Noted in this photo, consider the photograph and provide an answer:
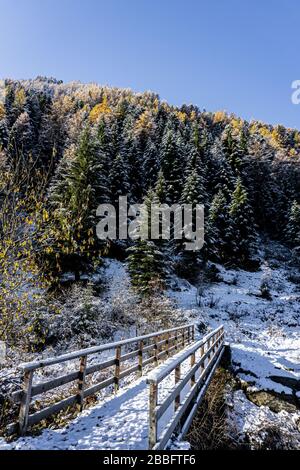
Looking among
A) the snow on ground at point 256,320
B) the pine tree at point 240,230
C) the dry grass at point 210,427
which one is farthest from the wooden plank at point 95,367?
the pine tree at point 240,230

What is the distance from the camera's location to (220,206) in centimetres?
4312

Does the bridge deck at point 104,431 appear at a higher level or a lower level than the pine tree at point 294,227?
lower

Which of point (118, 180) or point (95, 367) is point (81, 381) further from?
point (118, 180)

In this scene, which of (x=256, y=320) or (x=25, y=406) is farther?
(x=256, y=320)

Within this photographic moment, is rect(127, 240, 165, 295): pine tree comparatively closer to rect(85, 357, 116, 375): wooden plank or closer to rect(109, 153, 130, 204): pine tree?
rect(109, 153, 130, 204): pine tree

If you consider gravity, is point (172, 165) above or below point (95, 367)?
above

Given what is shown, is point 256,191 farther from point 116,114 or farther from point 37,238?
point 37,238

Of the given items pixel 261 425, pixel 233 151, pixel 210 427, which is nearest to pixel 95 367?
pixel 210 427

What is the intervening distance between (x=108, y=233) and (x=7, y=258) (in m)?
24.6

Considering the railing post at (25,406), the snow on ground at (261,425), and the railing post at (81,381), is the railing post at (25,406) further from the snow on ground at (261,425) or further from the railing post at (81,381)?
the snow on ground at (261,425)

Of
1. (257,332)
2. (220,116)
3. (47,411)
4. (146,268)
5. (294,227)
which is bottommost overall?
(257,332)

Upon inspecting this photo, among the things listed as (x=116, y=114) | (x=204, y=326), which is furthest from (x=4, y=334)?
(x=116, y=114)

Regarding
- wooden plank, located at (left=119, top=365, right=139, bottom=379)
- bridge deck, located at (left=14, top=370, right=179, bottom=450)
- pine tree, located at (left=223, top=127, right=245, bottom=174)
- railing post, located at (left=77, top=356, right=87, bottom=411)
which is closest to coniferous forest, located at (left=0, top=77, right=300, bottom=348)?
pine tree, located at (left=223, top=127, right=245, bottom=174)

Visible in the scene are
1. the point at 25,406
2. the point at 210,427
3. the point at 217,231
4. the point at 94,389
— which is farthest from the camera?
the point at 217,231
